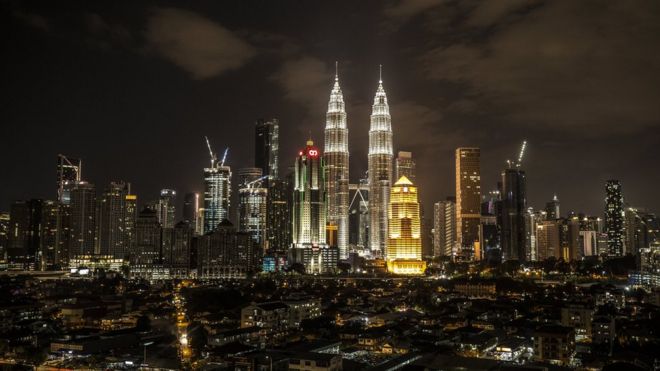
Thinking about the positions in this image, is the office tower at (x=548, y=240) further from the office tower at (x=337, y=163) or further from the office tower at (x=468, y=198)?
the office tower at (x=337, y=163)

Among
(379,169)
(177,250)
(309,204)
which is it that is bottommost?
(177,250)

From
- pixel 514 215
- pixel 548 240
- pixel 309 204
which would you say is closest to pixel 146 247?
pixel 309 204

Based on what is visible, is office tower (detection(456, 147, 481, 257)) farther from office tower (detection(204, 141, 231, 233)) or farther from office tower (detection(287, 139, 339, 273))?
office tower (detection(204, 141, 231, 233))

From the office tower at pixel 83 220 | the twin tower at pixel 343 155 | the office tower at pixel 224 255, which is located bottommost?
the office tower at pixel 224 255

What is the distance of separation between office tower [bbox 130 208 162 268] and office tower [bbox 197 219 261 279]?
14.9 feet

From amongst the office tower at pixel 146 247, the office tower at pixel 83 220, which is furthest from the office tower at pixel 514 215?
the office tower at pixel 83 220

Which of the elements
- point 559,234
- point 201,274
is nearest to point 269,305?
point 201,274

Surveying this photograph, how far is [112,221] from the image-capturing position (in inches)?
2749

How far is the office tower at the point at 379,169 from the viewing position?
251ft

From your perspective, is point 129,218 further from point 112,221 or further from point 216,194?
point 216,194

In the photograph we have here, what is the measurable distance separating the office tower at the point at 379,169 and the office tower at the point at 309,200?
9.48 meters

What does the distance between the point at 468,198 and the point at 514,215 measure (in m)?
8.85

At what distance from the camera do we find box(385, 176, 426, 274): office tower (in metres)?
59.4

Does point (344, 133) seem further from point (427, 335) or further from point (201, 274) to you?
point (427, 335)
